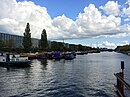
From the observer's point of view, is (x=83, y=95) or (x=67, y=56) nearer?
(x=83, y=95)

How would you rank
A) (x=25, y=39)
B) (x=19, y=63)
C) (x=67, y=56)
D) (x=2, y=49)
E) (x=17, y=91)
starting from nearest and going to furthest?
(x=17, y=91)
(x=19, y=63)
(x=67, y=56)
(x=25, y=39)
(x=2, y=49)

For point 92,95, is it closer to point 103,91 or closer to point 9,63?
point 103,91

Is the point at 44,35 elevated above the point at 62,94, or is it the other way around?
the point at 44,35

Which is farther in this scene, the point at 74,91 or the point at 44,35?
the point at 44,35

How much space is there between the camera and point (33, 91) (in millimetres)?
30719

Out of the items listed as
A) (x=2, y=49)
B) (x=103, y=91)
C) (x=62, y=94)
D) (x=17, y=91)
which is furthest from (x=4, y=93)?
(x=2, y=49)

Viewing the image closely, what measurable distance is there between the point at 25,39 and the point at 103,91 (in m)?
129

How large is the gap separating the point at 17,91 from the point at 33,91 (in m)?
2.22

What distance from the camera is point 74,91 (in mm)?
31000

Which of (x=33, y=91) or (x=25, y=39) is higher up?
(x=25, y=39)

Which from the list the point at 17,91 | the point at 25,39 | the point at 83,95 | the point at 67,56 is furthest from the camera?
the point at 25,39

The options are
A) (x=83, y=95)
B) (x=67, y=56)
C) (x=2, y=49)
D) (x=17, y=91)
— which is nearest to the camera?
(x=83, y=95)

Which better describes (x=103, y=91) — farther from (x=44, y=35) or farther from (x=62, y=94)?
(x=44, y=35)

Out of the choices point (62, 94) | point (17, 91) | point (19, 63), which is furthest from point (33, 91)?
point (19, 63)
